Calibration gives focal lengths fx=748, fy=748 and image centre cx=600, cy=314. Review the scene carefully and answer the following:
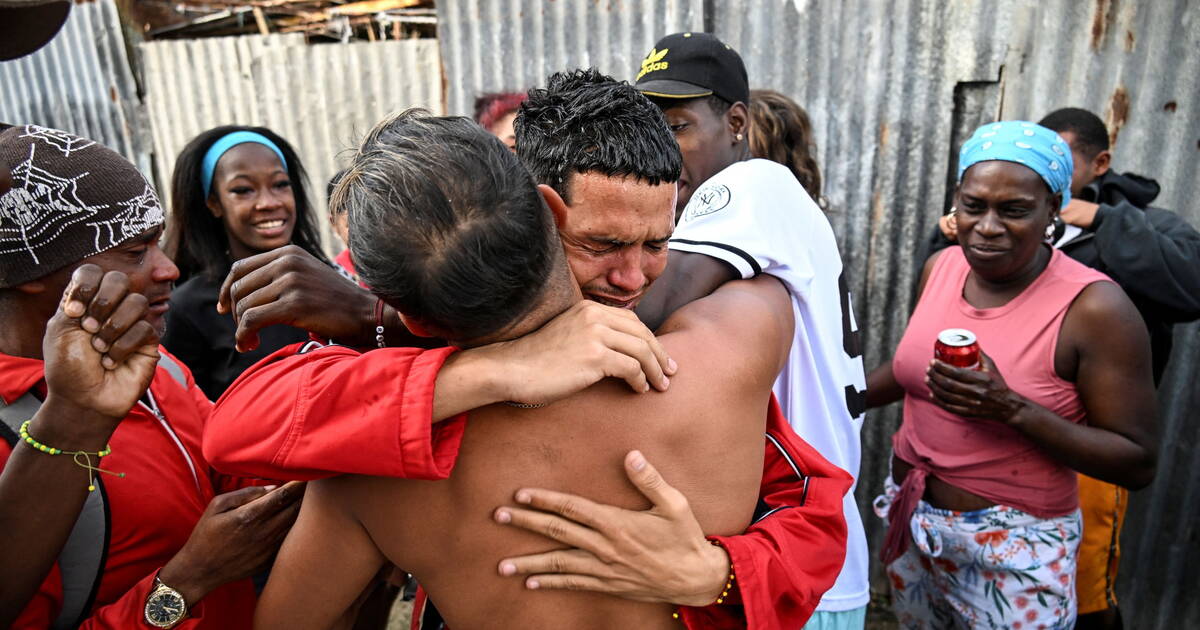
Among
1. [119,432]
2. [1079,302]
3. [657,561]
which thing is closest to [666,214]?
[657,561]

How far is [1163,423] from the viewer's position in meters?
3.60

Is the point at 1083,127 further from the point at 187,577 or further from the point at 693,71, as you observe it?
the point at 187,577

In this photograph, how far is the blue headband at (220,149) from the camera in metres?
3.29

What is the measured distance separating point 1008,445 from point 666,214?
1.79 meters

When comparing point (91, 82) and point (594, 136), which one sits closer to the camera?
point (594, 136)

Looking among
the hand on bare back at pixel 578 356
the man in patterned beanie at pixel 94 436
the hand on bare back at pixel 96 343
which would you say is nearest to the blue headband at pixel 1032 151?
the hand on bare back at pixel 578 356

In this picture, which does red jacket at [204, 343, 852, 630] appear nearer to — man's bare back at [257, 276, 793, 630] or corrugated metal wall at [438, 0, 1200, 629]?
man's bare back at [257, 276, 793, 630]

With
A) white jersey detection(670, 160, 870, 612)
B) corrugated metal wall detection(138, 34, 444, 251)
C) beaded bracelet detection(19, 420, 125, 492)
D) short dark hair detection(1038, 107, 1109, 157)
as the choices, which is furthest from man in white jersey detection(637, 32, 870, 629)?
corrugated metal wall detection(138, 34, 444, 251)

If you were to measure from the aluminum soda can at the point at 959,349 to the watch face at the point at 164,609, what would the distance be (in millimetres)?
2283

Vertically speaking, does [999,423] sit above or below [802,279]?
below

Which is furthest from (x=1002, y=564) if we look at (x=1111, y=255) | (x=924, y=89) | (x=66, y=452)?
(x=66, y=452)

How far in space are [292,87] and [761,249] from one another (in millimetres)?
4126

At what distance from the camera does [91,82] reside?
5.32m

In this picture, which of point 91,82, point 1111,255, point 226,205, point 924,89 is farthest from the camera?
point 91,82
